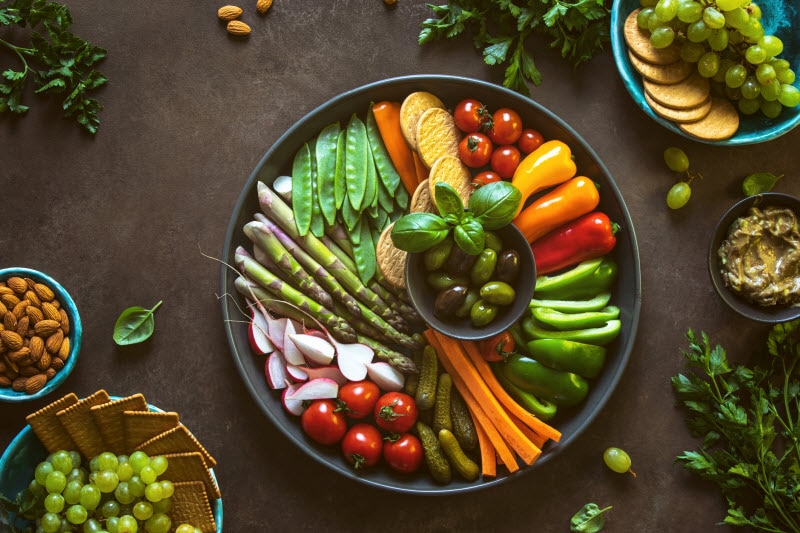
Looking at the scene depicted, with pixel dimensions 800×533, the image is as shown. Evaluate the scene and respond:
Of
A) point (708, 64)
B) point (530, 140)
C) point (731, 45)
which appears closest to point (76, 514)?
point (530, 140)

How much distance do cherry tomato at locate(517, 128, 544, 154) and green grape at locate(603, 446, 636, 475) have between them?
1.14 meters

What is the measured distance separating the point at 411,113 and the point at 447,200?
0.44m

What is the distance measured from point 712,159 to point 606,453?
1.18 metres

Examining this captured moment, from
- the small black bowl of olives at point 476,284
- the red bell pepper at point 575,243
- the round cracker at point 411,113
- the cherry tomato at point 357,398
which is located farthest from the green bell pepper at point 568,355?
the round cracker at point 411,113

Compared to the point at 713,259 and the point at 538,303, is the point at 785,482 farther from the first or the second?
the point at 538,303

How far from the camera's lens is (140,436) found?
7.49 ft

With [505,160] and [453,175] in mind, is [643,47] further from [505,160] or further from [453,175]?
[453,175]

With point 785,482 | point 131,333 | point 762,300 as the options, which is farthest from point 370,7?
point 785,482

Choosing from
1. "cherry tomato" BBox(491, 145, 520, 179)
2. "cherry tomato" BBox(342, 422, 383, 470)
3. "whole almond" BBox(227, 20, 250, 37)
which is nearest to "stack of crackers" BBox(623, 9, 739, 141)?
"cherry tomato" BBox(491, 145, 520, 179)

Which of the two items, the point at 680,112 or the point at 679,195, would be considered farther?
the point at 679,195

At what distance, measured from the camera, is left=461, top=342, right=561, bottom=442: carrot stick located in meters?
2.35

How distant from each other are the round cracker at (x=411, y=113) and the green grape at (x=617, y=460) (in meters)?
1.32

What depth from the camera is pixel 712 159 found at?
2570 millimetres

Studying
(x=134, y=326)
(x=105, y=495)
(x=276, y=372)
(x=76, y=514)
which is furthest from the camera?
(x=134, y=326)
